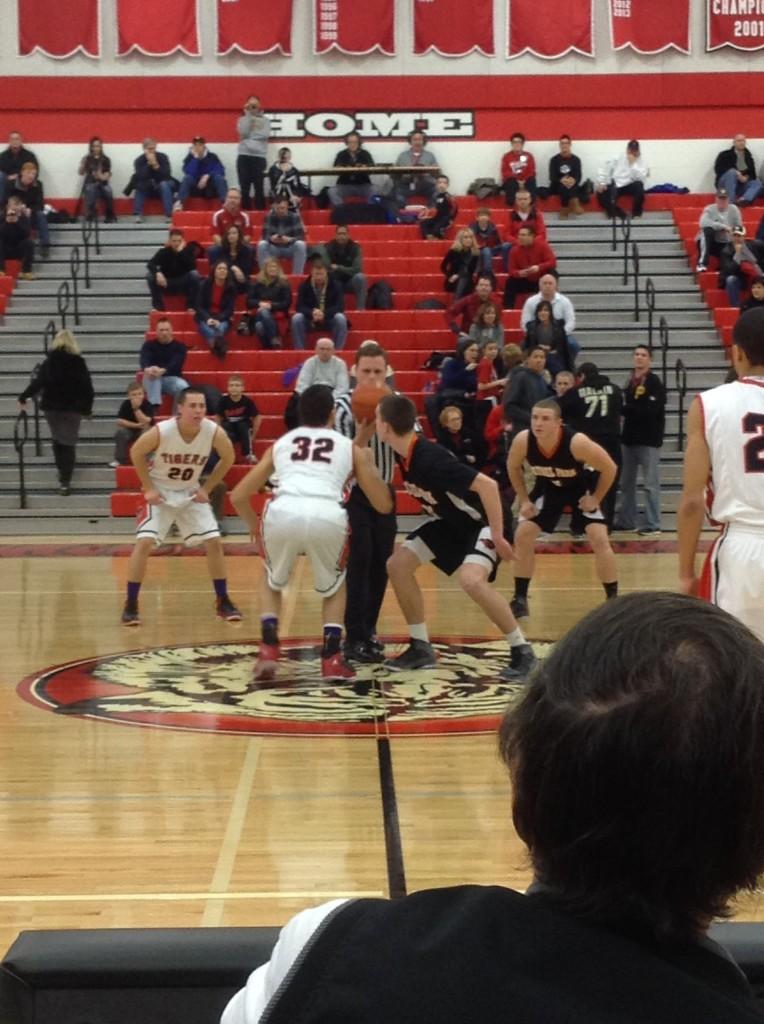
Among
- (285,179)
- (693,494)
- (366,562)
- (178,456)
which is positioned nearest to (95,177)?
(285,179)

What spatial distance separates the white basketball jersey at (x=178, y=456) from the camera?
10.5 m

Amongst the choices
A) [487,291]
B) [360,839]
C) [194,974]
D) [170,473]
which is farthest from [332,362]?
[194,974]

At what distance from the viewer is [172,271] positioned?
774 inches

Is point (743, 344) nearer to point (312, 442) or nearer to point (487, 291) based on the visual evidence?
point (312, 442)

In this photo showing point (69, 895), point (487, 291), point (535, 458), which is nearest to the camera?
point (69, 895)

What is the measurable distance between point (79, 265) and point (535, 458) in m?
13.0

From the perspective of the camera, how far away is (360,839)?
18.3 feet

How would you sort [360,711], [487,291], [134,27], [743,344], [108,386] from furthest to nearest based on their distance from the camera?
[134,27] < [108,386] < [487,291] < [360,711] < [743,344]

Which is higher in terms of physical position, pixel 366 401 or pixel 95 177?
pixel 95 177

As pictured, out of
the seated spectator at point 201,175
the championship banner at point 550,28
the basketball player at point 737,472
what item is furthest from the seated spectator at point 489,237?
the basketball player at point 737,472

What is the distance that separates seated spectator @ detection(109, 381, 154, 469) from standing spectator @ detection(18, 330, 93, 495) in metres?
0.41

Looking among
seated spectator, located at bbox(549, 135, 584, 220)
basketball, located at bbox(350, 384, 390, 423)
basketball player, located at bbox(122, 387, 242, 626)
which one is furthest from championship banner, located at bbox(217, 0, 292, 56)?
basketball, located at bbox(350, 384, 390, 423)

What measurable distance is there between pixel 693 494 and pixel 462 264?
47.0 ft

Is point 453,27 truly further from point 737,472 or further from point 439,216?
point 737,472
